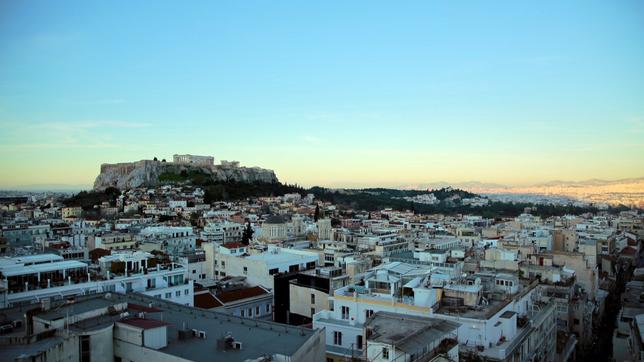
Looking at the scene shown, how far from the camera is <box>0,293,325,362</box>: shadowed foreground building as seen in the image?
10.9 m

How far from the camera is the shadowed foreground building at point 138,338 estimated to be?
1086 cm

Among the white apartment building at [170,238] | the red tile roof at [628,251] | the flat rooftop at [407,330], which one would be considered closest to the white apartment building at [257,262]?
the white apartment building at [170,238]

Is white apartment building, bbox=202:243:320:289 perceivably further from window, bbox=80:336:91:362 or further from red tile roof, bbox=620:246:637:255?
red tile roof, bbox=620:246:637:255

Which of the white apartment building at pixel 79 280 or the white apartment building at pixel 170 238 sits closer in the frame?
the white apartment building at pixel 79 280

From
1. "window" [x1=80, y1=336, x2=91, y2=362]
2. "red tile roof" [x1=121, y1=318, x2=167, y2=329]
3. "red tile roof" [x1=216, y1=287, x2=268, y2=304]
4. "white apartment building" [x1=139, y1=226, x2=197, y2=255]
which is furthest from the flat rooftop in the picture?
"white apartment building" [x1=139, y1=226, x2=197, y2=255]

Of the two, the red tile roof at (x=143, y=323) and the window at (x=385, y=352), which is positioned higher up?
the red tile roof at (x=143, y=323)

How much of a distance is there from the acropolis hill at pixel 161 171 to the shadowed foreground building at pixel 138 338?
12535 cm

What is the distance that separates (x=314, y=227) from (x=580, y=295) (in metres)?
42.1

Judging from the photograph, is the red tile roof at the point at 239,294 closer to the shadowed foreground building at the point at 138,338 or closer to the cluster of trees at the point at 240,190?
the shadowed foreground building at the point at 138,338

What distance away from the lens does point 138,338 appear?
1154 centimetres

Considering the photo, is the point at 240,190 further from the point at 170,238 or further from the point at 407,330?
the point at 407,330

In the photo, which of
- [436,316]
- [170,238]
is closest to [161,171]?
[170,238]

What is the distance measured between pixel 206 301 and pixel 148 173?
118 meters

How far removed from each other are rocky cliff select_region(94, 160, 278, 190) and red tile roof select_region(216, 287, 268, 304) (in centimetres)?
11163
